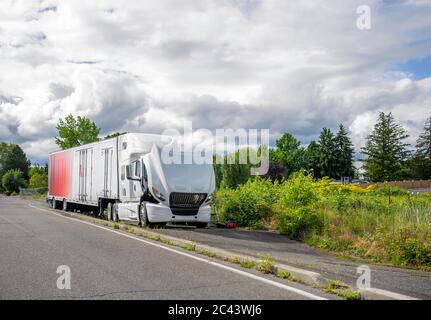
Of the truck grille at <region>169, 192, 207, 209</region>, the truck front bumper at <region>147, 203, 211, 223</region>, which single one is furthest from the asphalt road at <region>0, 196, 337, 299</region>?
the truck grille at <region>169, 192, 207, 209</region>

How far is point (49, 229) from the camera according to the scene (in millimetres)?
15883

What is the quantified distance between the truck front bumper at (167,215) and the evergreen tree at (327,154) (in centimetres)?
8784

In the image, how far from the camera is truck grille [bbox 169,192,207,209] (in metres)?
16.5

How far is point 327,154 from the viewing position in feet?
338

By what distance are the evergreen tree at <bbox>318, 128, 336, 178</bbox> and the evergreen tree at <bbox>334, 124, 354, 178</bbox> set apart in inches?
32.7

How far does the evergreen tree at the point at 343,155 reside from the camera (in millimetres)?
102625

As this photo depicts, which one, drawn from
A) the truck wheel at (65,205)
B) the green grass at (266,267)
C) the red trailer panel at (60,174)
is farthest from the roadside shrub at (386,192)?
→ the green grass at (266,267)

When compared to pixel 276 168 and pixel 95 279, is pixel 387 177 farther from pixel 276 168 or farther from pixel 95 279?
pixel 95 279

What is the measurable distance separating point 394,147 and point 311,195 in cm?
8679

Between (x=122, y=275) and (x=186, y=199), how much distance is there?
868 centimetres

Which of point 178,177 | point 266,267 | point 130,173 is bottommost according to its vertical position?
point 266,267

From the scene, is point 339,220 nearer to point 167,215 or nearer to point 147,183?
point 167,215

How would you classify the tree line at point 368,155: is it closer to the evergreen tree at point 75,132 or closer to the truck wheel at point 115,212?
the evergreen tree at point 75,132

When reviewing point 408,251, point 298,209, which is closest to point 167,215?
point 298,209
